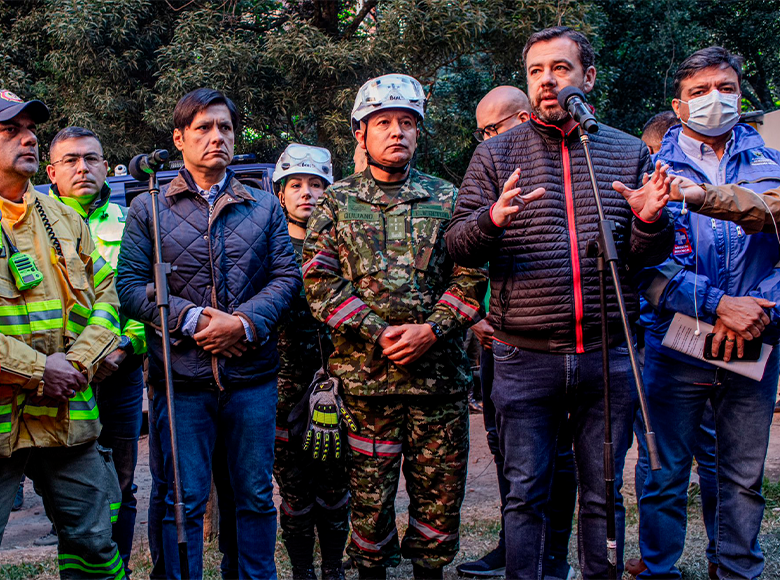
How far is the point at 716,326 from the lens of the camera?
357 centimetres

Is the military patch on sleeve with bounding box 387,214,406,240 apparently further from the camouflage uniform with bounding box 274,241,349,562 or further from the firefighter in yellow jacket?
the firefighter in yellow jacket

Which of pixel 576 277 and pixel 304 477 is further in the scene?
pixel 304 477

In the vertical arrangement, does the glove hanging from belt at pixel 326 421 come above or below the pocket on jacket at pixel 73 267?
below

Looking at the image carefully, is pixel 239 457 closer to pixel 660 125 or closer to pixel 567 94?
pixel 567 94

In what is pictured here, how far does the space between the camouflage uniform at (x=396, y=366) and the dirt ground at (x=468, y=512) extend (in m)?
1.11

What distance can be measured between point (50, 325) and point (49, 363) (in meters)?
0.20

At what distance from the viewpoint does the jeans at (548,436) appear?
126 inches

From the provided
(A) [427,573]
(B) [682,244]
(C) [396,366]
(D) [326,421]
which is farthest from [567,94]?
(A) [427,573]

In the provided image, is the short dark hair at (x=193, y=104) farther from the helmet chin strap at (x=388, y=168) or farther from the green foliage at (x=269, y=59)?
the green foliage at (x=269, y=59)

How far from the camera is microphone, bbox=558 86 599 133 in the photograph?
2855mm

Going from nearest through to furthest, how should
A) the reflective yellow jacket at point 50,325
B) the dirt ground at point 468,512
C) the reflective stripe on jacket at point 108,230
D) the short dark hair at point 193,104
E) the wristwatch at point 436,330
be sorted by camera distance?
1. the reflective yellow jacket at point 50,325
2. the wristwatch at point 436,330
3. the short dark hair at point 193,104
4. the reflective stripe on jacket at point 108,230
5. the dirt ground at point 468,512

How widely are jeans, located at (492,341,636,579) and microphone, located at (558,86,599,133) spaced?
98 centimetres

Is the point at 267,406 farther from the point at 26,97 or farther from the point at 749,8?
the point at 749,8

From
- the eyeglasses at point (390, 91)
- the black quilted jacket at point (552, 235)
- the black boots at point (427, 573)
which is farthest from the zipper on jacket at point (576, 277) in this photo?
the black boots at point (427, 573)
